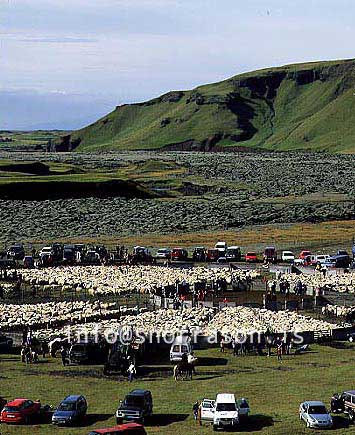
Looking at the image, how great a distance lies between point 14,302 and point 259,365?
19402mm

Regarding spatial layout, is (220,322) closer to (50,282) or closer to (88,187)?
(50,282)

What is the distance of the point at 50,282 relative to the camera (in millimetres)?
58750

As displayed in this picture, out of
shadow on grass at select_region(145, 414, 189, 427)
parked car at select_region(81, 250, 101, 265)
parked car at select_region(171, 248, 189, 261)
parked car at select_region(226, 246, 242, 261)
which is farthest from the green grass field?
parked car at select_region(171, 248, 189, 261)

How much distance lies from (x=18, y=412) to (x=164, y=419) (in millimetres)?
4280

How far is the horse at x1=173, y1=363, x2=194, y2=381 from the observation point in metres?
35.9

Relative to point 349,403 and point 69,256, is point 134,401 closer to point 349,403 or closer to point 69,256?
point 349,403

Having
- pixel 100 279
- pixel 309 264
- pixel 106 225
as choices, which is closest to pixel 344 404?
pixel 100 279

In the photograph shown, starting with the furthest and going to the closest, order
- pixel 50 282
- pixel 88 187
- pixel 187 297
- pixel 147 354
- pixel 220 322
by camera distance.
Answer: pixel 88 187
pixel 50 282
pixel 187 297
pixel 220 322
pixel 147 354

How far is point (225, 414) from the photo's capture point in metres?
28.4

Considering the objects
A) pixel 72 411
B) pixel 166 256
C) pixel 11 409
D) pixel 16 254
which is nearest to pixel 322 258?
pixel 166 256

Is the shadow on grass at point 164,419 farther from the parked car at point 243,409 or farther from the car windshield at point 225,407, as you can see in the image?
the parked car at point 243,409

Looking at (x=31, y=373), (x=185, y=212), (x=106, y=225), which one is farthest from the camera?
(x=185, y=212)

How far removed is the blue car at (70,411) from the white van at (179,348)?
8.77m

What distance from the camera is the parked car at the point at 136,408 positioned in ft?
94.4
